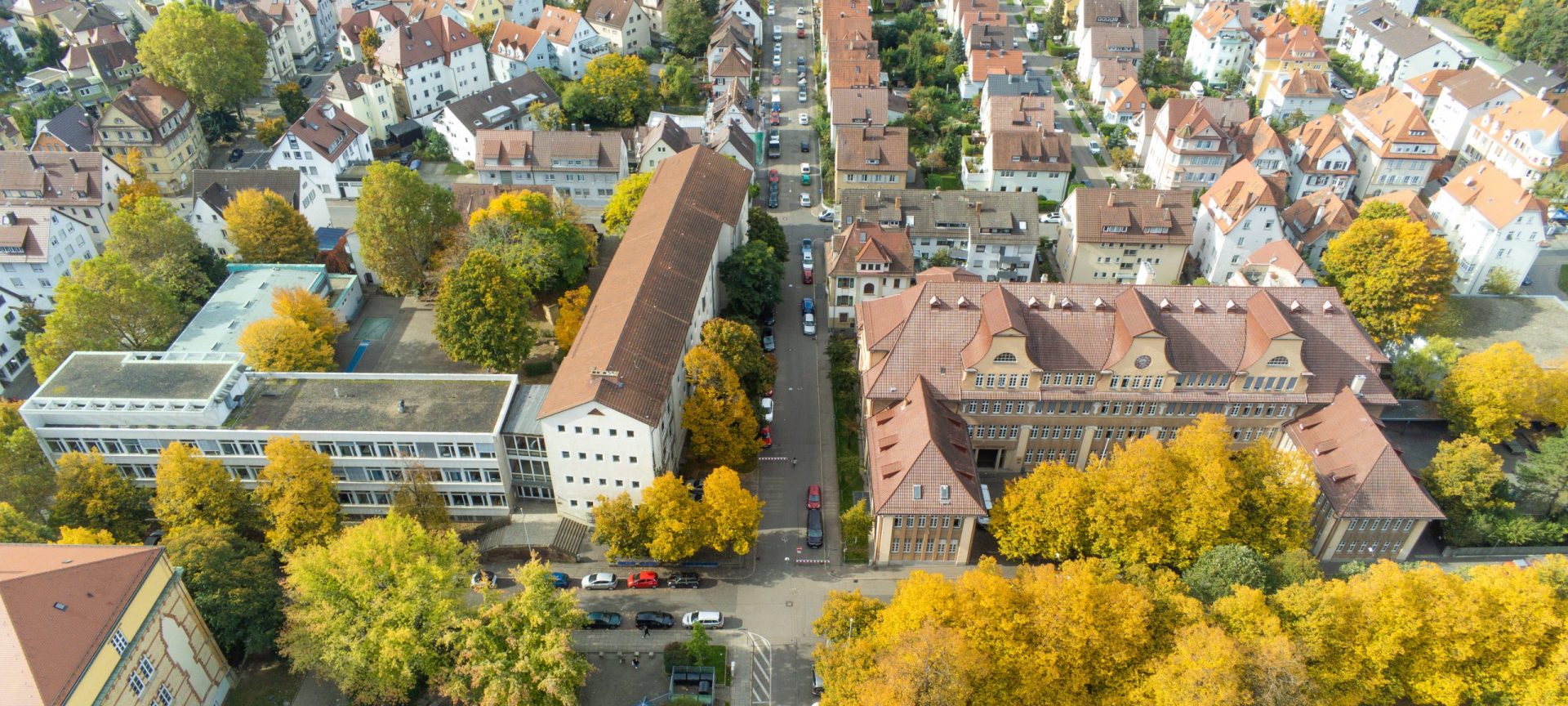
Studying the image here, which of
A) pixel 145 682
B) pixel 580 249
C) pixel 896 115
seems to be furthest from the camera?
pixel 896 115

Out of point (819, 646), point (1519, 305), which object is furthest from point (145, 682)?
point (1519, 305)

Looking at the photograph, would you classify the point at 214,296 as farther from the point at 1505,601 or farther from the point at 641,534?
the point at 1505,601

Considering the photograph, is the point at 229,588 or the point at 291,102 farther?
the point at 291,102

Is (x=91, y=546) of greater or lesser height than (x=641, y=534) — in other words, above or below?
above

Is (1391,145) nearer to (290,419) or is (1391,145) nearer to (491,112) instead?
(491,112)

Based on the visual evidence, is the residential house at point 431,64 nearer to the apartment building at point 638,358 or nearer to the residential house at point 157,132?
the residential house at point 157,132

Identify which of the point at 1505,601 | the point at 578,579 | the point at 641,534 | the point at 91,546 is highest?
the point at 91,546

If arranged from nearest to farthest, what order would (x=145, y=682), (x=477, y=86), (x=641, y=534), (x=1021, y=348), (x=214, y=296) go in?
(x=145, y=682) → (x=641, y=534) → (x=1021, y=348) → (x=214, y=296) → (x=477, y=86)

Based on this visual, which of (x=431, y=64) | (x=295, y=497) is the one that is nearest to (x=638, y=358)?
(x=295, y=497)
